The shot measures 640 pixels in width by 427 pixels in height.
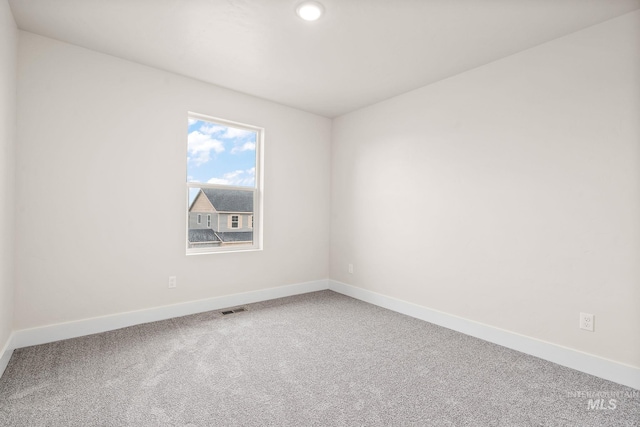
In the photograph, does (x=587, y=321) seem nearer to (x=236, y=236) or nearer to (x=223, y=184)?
(x=236, y=236)

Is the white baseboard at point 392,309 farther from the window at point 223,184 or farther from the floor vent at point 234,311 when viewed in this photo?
the window at point 223,184

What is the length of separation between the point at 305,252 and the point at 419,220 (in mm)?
1705

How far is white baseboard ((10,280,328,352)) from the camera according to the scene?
2.51 meters

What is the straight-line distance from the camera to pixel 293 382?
2.05 meters

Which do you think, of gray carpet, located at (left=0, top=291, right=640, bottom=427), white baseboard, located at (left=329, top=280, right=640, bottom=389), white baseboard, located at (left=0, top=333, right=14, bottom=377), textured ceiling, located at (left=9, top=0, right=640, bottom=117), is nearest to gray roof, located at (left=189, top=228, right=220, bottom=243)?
gray carpet, located at (left=0, top=291, right=640, bottom=427)

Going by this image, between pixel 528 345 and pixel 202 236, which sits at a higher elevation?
pixel 202 236

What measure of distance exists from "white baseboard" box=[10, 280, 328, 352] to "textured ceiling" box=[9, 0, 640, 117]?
8.12 feet

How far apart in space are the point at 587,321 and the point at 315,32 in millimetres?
3056

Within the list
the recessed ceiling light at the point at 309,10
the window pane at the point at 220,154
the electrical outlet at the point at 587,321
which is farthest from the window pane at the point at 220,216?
the electrical outlet at the point at 587,321

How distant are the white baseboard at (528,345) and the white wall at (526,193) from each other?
58 millimetres

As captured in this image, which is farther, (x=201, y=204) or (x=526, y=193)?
(x=201, y=204)

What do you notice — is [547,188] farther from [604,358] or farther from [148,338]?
[148,338]

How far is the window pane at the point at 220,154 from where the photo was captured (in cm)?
345

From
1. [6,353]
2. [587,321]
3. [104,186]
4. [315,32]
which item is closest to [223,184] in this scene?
[104,186]
